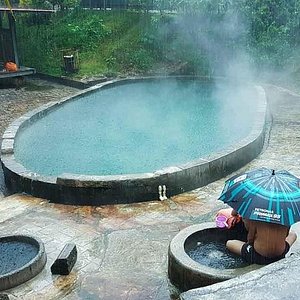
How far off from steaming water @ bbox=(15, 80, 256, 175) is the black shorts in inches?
199

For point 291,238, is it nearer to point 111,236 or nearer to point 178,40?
point 111,236

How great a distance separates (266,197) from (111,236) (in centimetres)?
269

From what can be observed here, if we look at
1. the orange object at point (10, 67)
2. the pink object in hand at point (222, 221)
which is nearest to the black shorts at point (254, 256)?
the pink object in hand at point (222, 221)

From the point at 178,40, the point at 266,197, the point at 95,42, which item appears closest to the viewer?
the point at 266,197

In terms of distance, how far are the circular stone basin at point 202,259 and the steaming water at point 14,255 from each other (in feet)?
5.80

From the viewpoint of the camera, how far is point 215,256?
4.98 meters

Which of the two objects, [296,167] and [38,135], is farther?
[38,135]

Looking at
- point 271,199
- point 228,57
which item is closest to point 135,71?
point 228,57

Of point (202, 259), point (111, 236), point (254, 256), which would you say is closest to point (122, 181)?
point (111, 236)

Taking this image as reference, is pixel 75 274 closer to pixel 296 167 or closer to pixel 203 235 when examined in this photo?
pixel 203 235

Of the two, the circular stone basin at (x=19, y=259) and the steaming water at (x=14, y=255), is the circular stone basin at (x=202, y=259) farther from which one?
the steaming water at (x=14, y=255)

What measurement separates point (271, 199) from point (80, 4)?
2387 cm

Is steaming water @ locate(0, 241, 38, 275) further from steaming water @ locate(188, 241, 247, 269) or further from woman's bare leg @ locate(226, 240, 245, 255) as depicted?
woman's bare leg @ locate(226, 240, 245, 255)

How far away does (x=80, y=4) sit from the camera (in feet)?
83.8
